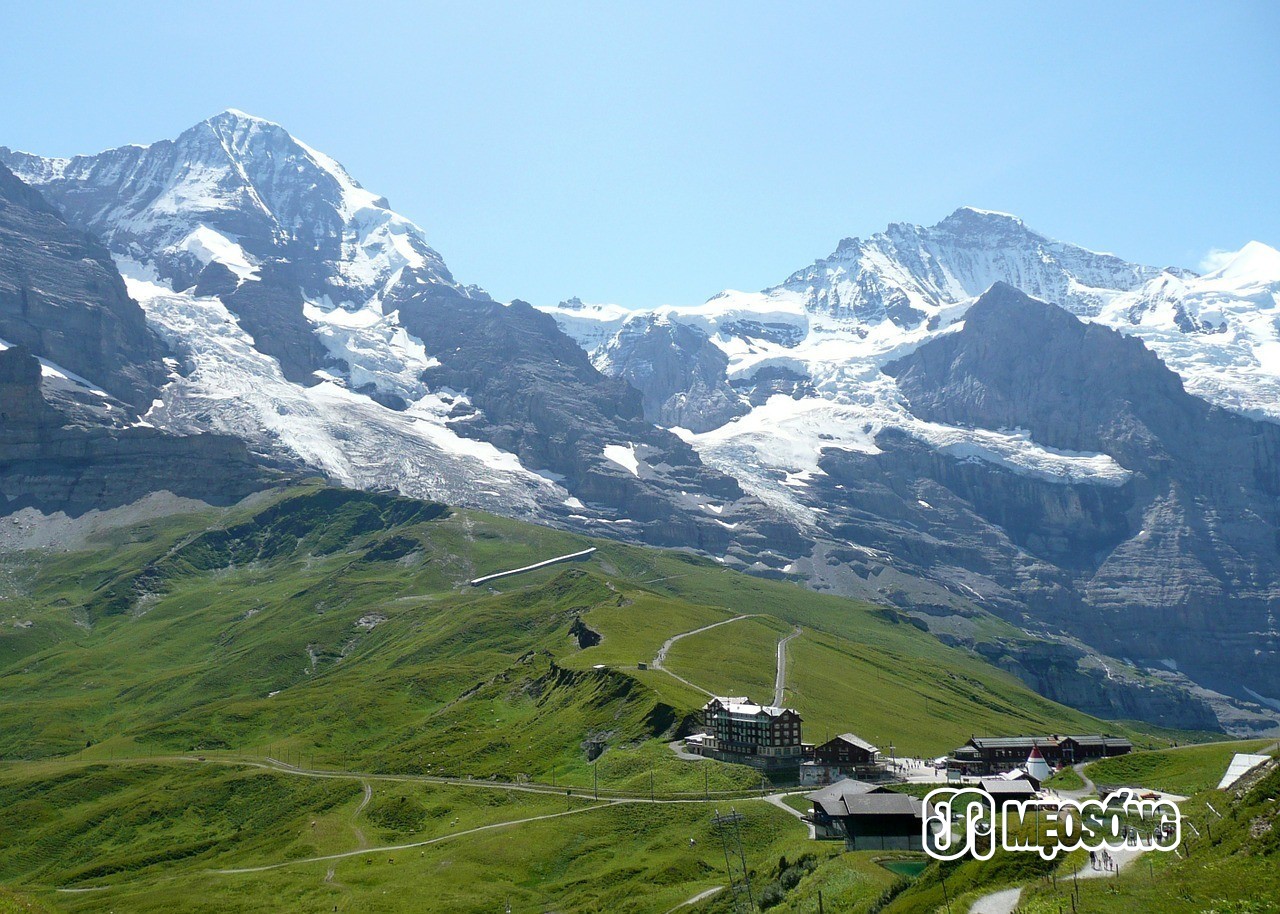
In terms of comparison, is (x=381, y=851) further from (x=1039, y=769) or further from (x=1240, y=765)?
(x=1240, y=765)

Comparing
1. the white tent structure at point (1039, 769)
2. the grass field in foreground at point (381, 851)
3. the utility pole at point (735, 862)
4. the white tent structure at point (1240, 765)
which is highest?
the white tent structure at point (1240, 765)

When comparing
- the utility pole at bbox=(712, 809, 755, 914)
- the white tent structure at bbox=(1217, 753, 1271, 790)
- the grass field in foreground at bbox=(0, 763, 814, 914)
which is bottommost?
the grass field in foreground at bbox=(0, 763, 814, 914)

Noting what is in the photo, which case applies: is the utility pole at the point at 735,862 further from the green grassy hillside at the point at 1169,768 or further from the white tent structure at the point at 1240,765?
the white tent structure at the point at 1240,765

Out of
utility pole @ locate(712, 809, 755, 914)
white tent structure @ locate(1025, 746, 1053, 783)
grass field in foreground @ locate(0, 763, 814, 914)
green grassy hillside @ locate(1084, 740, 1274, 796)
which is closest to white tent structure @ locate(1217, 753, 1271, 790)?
green grassy hillside @ locate(1084, 740, 1274, 796)

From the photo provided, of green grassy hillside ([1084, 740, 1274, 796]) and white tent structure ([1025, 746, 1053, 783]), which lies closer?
green grassy hillside ([1084, 740, 1274, 796])

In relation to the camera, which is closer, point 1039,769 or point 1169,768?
point 1169,768

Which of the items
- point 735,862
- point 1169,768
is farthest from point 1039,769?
point 735,862

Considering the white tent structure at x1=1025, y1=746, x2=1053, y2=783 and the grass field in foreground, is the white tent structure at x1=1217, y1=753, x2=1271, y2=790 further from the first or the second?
the grass field in foreground

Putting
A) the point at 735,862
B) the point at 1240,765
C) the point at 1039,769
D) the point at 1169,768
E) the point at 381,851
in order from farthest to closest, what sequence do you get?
the point at 381,851 < the point at 1039,769 < the point at 1169,768 < the point at 735,862 < the point at 1240,765

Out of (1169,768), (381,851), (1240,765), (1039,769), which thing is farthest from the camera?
(381,851)

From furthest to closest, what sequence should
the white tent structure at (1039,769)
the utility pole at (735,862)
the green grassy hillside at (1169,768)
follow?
1. the white tent structure at (1039,769)
2. the green grassy hillside at (1169,768)
3. the utility pole at (735,862)

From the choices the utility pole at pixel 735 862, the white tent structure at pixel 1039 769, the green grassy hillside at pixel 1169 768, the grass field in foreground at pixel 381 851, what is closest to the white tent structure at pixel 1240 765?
the green grassy hillside at pixel 1169 768

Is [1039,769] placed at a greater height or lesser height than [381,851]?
greater

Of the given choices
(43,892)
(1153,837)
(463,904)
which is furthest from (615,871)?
(43,892)
